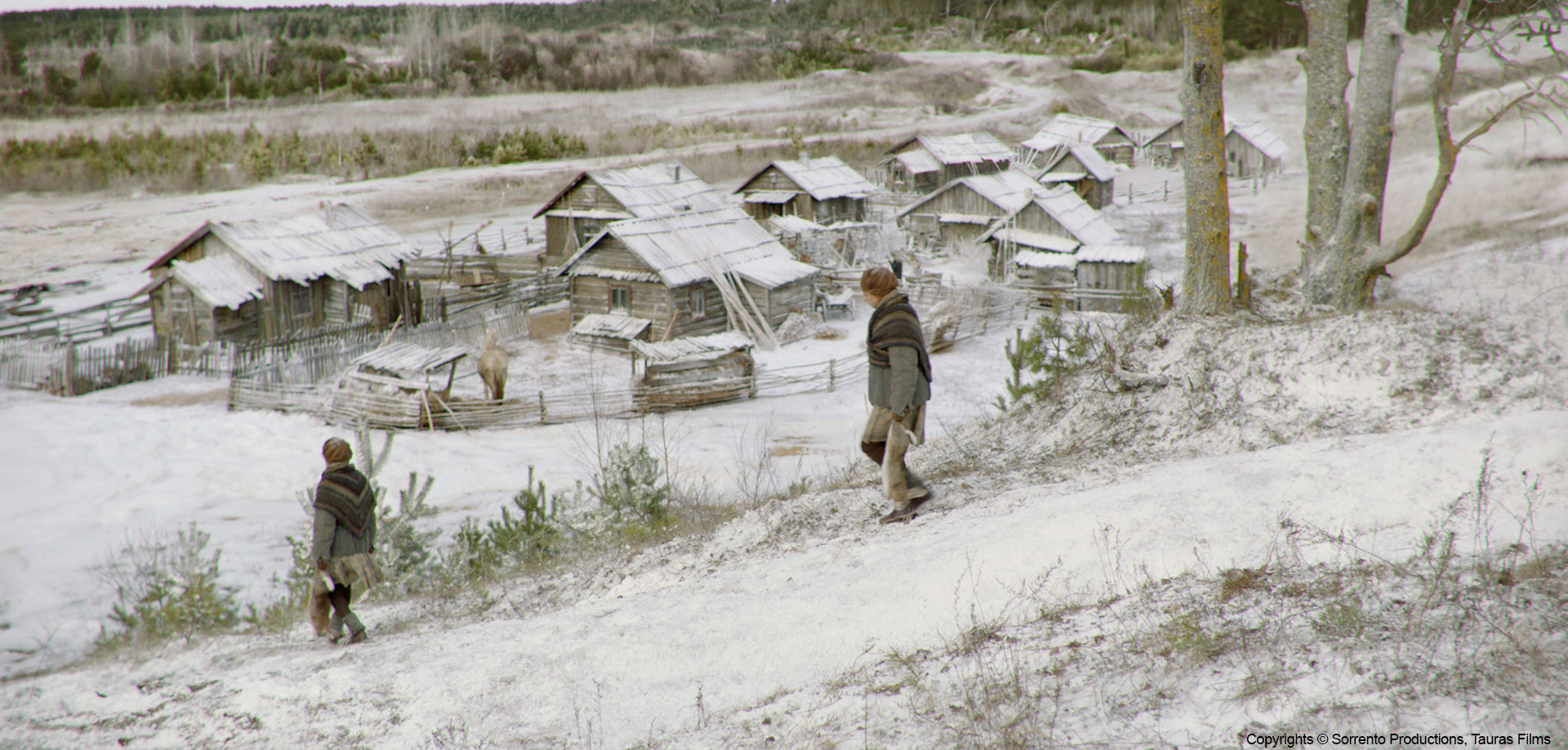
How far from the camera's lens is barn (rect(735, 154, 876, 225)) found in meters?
42.3

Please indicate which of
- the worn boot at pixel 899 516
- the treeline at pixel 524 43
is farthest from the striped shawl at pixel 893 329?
the treeline at pixel 524 43

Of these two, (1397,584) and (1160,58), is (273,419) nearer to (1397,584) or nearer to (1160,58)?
(1397,584)

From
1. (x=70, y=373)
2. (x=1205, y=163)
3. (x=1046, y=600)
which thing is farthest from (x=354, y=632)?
(x=70, y=373)

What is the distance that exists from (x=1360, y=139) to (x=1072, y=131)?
5303 cm

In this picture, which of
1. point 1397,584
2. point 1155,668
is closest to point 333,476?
point 1155,668

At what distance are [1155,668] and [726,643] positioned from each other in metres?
2.28

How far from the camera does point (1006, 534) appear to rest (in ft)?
19.3

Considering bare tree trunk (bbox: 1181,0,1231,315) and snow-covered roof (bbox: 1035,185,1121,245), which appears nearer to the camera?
bare tree trunk (bbox: 1181,0,1231,315)

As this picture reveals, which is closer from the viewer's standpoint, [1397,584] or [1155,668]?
[1155,668]

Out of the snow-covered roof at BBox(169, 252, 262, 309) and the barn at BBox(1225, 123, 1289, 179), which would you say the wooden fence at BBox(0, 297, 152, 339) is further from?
the barn at BBox(1225, 123, 1289, 179)

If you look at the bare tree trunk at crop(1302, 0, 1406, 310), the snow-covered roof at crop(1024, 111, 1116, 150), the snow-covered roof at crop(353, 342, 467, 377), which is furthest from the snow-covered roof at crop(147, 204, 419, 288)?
the snow-covered roof at crop(1024, 111, 1116, 150)

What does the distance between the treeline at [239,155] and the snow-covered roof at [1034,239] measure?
2983cm

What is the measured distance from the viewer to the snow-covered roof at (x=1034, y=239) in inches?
1359

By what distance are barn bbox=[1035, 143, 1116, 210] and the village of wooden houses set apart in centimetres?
877
